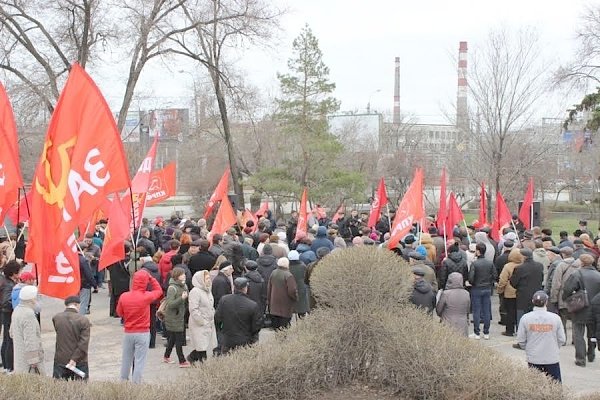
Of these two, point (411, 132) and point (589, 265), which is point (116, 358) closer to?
point (589, 265)

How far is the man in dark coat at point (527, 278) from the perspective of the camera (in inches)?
451

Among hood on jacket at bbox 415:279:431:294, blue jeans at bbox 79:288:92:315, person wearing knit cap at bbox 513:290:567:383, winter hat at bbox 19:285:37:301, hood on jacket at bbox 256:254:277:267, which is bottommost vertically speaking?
blue jeans at bbox 79:288:92:315

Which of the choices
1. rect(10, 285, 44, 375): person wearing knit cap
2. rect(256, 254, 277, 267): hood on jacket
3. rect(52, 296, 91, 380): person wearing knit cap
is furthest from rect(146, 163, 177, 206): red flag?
rect(52, 296, 91, 380): person wearing knit cap

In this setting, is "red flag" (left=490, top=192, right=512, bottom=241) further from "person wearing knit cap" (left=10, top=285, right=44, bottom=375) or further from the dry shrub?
"person wearing knit cap" (left=10, top=285, right=44, bottom=375)

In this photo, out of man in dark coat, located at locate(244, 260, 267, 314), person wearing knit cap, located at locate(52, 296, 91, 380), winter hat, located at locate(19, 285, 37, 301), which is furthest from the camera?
man in dark coat, located at locate(244, 260, 267, 314)

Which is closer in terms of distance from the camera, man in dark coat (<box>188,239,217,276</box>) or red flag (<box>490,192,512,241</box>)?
man in dark coat (<box>188,239,217,276</box>)

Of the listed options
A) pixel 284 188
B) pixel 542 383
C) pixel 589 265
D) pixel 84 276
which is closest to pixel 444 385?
pixel 542 383

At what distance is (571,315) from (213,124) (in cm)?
3372

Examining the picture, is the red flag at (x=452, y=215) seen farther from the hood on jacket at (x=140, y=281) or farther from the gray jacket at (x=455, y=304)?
the hood on jacket at (x=140, y=281)

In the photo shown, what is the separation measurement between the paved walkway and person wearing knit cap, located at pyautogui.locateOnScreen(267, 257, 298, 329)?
0.60m

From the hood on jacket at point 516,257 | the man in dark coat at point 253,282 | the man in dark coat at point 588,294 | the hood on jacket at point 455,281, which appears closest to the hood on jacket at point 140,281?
the man in dark coat at point 253,282

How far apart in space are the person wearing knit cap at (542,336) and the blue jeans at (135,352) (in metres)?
4.53

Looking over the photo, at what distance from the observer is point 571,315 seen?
411 inches

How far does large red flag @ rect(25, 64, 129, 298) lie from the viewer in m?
7.94
